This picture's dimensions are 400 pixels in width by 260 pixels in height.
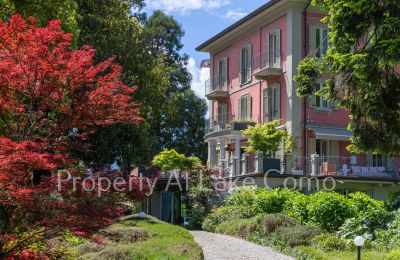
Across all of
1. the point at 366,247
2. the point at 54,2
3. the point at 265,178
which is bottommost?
the point at 366,247

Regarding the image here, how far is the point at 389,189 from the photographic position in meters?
29.5

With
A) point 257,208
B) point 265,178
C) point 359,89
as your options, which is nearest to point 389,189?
point 265,178

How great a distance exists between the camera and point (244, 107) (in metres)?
34.4

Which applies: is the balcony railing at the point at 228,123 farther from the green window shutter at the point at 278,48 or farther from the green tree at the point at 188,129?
the green tree at the point at 188,129

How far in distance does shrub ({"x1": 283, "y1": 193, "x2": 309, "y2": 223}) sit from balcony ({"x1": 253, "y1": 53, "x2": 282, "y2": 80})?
42.2 feet

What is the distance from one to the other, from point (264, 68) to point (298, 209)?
14100mm

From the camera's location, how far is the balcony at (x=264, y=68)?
30.4 metres

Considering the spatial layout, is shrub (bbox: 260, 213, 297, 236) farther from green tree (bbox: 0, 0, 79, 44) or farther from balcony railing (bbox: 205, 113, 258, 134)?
balcony railing (bbox: 205, 113, 258, 134)

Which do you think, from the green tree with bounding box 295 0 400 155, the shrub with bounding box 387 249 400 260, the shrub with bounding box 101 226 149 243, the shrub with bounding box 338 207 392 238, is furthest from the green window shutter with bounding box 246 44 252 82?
the shrub with bounding box 387 249 400 260

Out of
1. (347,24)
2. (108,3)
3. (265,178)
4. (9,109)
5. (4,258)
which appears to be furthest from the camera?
(108,3)

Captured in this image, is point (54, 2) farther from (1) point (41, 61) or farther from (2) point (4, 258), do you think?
(2) point (4, 258)

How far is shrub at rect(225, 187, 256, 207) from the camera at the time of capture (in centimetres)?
2109

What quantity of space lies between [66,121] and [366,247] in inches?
321

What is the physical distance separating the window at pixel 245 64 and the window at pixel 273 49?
6.83 feet
